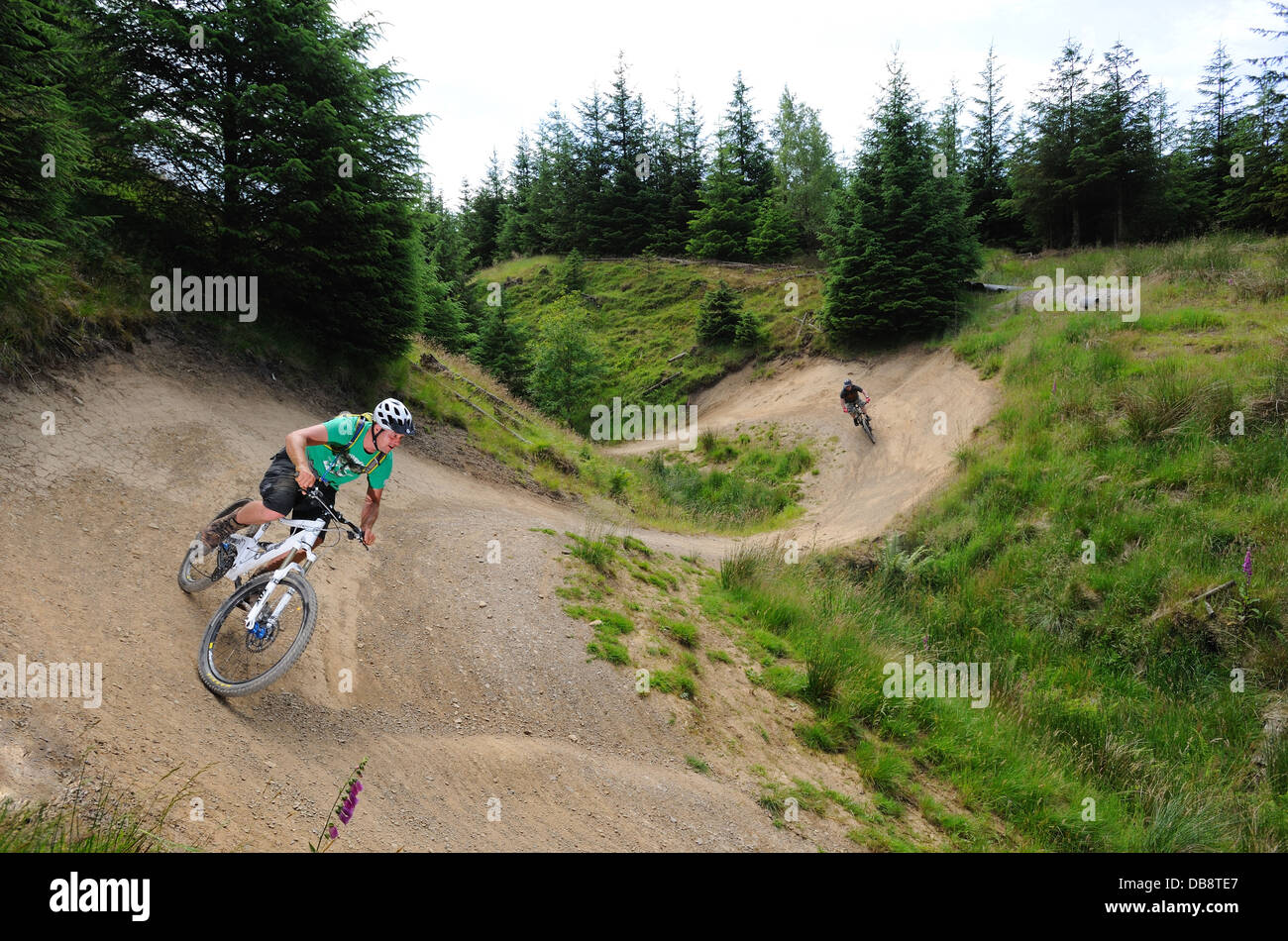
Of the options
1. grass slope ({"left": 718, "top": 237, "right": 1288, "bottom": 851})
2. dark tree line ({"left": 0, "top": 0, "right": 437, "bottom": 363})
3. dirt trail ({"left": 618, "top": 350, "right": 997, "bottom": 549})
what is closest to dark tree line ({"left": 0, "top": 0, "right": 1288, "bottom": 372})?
dark tree line ({"left": 0, "top": 0, "right": 437, "bottom": 363})

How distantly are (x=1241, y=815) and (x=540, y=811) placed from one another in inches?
326

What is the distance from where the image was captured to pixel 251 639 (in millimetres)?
5637

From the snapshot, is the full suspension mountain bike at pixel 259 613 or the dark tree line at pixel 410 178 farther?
the dark tree line at pixel 410 178

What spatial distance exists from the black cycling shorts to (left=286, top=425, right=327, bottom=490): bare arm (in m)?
0.15

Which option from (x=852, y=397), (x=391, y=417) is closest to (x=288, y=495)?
(x=391, y=417)

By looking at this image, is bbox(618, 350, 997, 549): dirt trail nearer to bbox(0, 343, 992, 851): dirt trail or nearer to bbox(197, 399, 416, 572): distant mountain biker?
bbox(0, 343, 992, 851): dirt trail

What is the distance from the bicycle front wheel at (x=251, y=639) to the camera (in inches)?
213

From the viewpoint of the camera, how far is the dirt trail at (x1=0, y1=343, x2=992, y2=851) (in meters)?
4.57

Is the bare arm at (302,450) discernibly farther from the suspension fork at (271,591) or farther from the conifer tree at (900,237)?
the conifer tree at (900,237)

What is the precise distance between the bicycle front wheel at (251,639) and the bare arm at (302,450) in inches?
39.6

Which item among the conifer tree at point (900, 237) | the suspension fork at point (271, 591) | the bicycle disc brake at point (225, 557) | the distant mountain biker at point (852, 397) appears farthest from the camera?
the conifer tree at point (900, 237)

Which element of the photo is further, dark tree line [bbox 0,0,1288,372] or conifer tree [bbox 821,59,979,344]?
conifer tree [bbox 821,59,979,344]

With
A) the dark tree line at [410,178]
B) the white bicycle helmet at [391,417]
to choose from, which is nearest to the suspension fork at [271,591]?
Result: the white bicycle helmet at [391,417]
